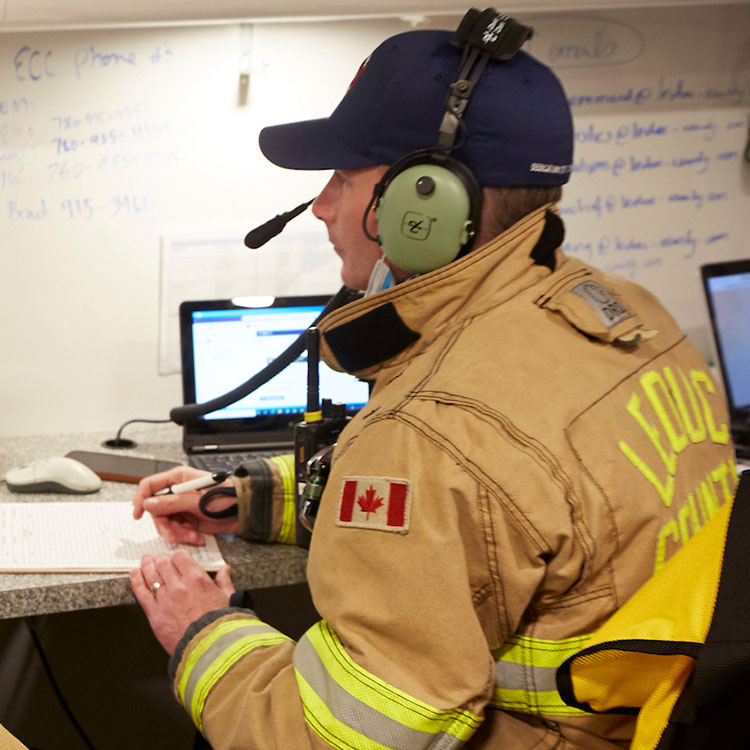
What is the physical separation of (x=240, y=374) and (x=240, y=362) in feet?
0.08

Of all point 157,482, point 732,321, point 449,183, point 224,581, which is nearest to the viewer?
point 449,183

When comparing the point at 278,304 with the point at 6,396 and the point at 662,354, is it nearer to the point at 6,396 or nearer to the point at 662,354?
the point at 6,396

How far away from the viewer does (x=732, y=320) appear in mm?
1886

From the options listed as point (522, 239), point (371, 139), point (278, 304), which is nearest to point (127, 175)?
point (278, 304)

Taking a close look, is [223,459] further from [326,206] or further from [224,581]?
[326,206]

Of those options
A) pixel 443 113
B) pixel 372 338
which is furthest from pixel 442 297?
pixel 443 113

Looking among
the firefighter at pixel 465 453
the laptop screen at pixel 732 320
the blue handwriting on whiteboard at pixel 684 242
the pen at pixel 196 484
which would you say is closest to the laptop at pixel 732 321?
the laptop screen at pixel 732 320

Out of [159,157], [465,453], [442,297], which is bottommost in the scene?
[465,453]

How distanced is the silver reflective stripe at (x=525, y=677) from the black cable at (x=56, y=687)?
1073 millimetres

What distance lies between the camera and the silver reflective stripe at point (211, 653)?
0.89 m

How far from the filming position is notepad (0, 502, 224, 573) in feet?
3.61

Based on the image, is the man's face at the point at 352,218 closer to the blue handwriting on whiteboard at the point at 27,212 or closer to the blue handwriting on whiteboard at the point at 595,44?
the blue handwriting on whiteboard at the point at 27,212

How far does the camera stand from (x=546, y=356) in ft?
2.75

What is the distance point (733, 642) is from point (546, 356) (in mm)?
332
